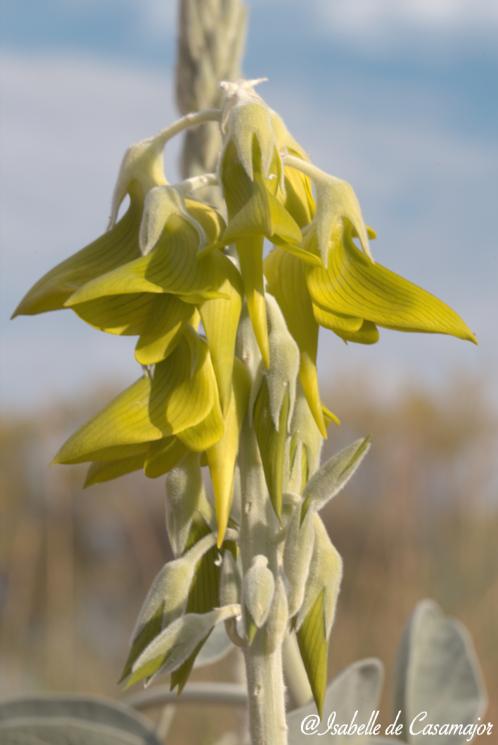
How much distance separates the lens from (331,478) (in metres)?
0.64

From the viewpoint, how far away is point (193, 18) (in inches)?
56.8

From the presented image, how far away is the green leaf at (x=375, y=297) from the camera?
24.8 inches

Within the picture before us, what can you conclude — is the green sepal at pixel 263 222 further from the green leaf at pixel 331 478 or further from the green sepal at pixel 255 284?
the green leaf at pixel 331 478

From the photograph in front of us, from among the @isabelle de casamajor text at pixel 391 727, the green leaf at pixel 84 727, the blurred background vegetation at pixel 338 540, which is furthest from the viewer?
the blurred background vegetation at pixel 338 540

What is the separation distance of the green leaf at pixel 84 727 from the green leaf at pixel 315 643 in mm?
371

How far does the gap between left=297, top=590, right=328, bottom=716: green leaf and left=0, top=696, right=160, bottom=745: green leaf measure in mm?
371

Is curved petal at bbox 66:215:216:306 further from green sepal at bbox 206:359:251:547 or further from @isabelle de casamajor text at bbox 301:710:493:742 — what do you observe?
@isabelle de casamajor text at bbox 301:710:493:742

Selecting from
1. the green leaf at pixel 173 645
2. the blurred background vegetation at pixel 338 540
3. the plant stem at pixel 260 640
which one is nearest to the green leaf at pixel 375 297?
the plant stem at pixel 260 640

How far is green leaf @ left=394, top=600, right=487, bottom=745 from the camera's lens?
103 centimetres

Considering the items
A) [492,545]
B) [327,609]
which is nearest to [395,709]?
[327,609]

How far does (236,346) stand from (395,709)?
1.79 ft

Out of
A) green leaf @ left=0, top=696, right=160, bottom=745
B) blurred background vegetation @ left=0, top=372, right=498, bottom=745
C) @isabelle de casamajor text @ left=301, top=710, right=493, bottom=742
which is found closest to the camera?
@isabelle de casamajor text @ left=301, top=710, right=493, bottom=742

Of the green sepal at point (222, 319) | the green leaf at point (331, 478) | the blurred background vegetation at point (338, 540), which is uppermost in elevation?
the green sepal at point (222, 319)

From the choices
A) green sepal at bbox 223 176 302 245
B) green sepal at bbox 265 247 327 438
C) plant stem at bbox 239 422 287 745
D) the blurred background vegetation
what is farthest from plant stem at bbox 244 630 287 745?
the blurred background vegetation
